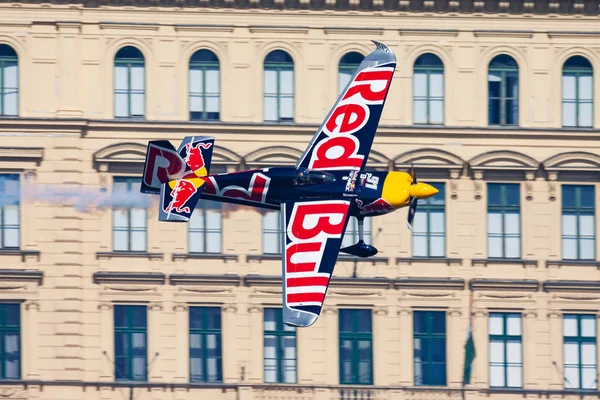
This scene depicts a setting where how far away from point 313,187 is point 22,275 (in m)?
14.3

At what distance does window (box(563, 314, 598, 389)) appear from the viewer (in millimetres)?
97438

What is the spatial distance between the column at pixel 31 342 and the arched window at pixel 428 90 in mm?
15347

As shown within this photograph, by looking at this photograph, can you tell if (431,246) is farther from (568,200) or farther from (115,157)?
(115,157)

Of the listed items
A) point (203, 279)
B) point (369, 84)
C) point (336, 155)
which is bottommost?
point (203, 279)

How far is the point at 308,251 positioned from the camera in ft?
281

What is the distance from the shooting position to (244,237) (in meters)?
96.8

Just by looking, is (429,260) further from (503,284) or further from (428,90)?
(428,90)

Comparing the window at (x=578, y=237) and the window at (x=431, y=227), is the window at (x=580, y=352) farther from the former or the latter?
the window at (x=431, y=227)

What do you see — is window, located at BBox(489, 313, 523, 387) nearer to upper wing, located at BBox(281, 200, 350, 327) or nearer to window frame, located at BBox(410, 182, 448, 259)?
window frame, located at BBox(410, 182, 448, 259)

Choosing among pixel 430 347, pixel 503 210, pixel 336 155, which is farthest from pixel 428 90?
pixel 430 347

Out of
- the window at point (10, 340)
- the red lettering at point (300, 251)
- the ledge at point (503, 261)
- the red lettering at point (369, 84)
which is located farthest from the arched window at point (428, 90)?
the window at point (10, 340)

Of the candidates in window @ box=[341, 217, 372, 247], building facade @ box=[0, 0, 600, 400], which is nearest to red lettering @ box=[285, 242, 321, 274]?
window @ box=[341, 217, 372, 247]

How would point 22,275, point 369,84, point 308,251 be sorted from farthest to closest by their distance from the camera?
point 22,275 < point 369,84 < point 308,251

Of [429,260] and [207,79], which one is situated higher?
[207,79]
